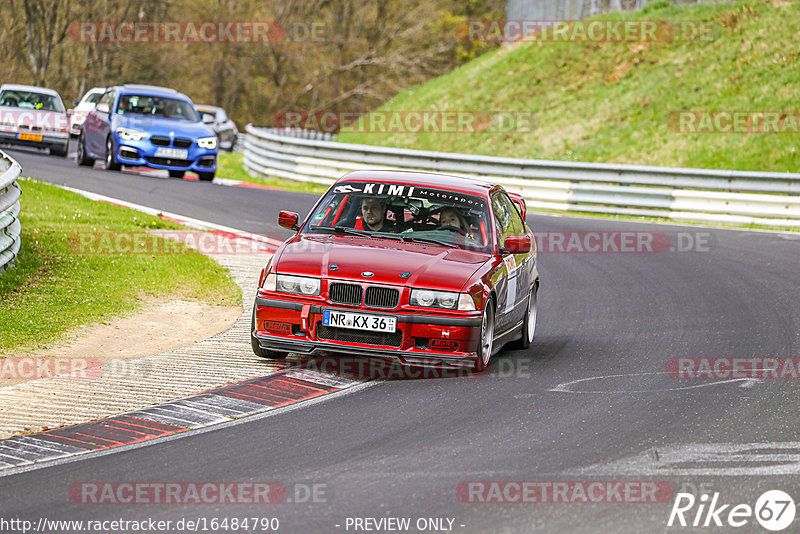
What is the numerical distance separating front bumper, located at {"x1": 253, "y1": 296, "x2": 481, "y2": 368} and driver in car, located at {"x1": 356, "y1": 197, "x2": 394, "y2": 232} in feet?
4.40

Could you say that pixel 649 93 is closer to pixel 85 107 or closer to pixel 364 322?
pixel 85 107

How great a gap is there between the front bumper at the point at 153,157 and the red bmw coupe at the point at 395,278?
542 inches

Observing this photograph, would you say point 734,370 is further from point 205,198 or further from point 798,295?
point 205,198

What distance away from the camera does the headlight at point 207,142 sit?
2365cm

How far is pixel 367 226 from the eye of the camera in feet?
32.1

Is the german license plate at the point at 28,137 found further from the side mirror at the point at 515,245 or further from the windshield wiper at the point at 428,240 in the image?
the side mirror at the point at 515,245

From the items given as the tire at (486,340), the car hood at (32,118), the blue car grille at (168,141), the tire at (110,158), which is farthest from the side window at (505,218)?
the car hood at (32,118)

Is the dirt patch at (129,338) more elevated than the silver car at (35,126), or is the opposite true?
the silver car at (35,126)

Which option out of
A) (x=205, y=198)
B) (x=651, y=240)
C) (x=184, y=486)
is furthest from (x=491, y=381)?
(x=205, y=198)

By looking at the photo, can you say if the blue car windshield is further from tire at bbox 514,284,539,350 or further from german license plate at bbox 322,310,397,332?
german license plate at bbox 322,310,397,332

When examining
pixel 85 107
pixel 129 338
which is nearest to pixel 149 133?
pixel 85 107

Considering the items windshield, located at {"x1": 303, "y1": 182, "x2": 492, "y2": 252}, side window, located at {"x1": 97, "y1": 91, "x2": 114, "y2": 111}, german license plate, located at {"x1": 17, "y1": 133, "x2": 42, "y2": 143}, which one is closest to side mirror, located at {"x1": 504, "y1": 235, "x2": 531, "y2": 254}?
windshield, located at {"x1": 303, "y1": 182, "x2": 492, "y2": 252}

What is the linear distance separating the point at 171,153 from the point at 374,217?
46.9 ft

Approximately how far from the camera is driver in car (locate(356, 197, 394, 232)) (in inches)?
384
